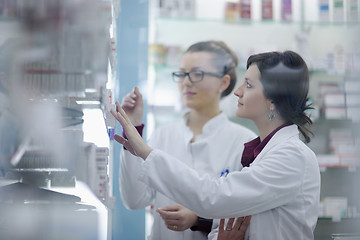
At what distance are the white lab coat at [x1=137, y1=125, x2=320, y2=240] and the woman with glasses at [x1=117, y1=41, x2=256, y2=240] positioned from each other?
0.39 metres

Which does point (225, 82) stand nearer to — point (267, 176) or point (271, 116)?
point (271, 116)

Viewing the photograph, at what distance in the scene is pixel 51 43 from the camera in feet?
3.39

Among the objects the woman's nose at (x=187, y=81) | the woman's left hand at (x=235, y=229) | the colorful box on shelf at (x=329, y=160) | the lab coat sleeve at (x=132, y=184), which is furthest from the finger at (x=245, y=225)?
Answer: the colorful box on shelf at (x=329, y=160)

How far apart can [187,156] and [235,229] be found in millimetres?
555

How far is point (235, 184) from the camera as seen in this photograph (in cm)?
127

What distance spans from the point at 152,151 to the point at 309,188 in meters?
0.52

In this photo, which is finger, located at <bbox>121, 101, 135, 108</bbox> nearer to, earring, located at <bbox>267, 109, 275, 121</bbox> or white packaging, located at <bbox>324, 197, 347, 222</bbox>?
earring, located at <bbox>267, 109, 275, 121</bbox>

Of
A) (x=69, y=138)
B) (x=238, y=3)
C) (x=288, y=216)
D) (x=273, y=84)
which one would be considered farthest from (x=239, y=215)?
(x=238, y=3)

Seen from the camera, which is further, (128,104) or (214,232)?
(128,104)

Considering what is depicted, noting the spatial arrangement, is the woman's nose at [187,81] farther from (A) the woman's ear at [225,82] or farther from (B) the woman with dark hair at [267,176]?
(B) the woman with dark hair at [267,176]

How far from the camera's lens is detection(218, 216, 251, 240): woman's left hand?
1352 millimetres

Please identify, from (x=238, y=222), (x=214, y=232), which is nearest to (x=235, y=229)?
(x=238, y=222)

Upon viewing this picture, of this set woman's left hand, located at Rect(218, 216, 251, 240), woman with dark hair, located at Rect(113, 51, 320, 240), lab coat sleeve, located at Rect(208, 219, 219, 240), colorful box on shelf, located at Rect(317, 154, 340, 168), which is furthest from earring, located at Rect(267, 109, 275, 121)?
colorful box on shelf, located at Rect(317, 154, 340, 168)

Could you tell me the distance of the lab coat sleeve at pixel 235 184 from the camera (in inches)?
49.4
